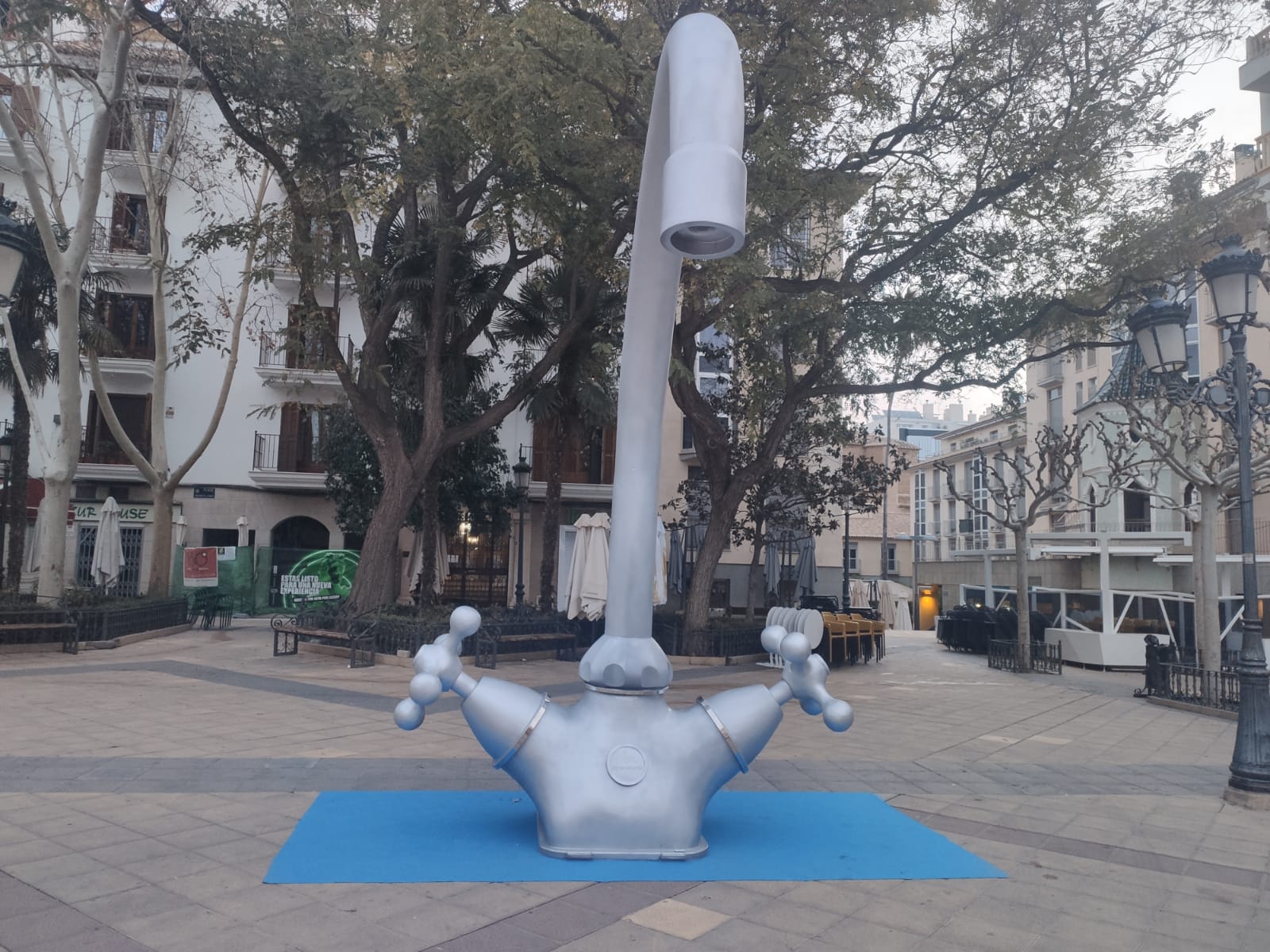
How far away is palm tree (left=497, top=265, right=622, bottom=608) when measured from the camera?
1742 cm

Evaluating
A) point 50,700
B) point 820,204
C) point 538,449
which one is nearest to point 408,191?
point 820,204

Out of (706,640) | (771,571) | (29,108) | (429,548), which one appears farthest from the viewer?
(771,571)

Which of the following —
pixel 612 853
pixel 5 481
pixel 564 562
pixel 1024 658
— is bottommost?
pixel 1024 658

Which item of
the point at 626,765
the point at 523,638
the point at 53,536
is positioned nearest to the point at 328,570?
the point at 53,536

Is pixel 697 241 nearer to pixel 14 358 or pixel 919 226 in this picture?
pixel 919 226

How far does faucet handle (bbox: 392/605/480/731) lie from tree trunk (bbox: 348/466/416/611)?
1040 centimetres

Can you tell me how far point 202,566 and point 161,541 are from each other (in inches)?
139

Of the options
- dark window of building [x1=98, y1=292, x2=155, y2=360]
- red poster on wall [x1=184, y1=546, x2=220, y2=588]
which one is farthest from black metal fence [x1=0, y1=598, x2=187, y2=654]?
dark window of building [x1=98, y1=292, x2=155, y2=360]

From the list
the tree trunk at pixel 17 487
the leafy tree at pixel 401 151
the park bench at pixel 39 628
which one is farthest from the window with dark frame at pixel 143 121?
the park bench at pixel 39 628

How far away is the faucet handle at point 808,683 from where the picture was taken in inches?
209

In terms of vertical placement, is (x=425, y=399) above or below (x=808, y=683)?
above

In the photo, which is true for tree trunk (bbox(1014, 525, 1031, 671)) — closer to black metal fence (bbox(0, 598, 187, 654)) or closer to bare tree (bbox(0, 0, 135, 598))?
black metal fence (bbox(0, 598, 187, 654))

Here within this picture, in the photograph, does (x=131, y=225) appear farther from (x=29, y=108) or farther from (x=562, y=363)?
(x=562, y=363)

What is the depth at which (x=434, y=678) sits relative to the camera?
513 cm
